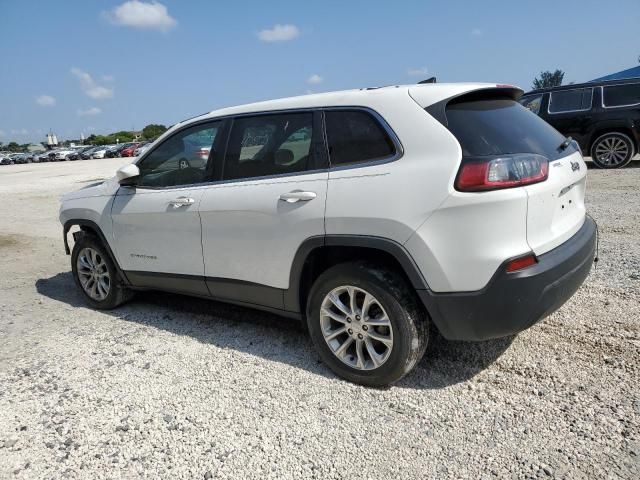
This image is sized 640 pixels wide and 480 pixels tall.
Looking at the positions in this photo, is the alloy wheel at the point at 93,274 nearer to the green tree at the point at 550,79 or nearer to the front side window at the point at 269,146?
the front side window at the point at 269,146

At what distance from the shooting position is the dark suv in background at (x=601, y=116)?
420 inches

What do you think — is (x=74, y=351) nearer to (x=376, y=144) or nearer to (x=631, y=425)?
(x=376, y=144)

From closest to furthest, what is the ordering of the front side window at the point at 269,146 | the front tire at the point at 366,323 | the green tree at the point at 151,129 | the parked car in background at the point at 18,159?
1. the front tire at the point at 366,323
2. the front side window at the point at 269,146
3. the parked car in background at the point at 18,159
4. the green tree at the point at 151,129

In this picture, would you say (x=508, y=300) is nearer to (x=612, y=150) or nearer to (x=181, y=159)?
(x=181, y=159)

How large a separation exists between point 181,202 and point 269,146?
2.83 feet

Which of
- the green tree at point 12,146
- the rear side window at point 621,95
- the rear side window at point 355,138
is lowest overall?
the rear side window at point 355,138

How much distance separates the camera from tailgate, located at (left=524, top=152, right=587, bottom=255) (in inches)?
104

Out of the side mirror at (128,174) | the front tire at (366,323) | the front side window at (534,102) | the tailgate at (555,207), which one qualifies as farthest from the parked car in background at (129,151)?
the tailgate at (555,207)

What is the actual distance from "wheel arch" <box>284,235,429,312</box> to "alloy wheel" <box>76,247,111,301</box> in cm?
223

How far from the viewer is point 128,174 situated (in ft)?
13.6

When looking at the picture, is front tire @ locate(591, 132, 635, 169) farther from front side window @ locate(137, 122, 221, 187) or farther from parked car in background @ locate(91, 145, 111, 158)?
parked car in background @ locate(91, 145, 111, 158)

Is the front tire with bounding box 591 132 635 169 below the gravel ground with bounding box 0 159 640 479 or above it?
above

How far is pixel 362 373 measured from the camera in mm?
3061

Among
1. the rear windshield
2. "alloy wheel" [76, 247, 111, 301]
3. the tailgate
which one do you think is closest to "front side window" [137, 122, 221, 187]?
"alloy wheel" [76, 247, 111, 301]
